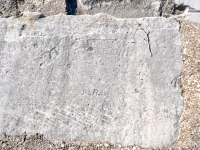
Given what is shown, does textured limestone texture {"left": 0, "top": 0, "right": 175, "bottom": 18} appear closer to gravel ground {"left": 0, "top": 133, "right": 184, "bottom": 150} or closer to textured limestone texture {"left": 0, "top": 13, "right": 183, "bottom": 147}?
textured limestone texture {"left": 0, "top": 13, "right": 183, "bottom": 147}

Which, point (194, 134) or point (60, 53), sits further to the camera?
point (60, 53)

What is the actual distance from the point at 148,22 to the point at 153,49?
199 mm

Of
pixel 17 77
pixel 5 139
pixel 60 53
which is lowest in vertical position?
pixel 5 139

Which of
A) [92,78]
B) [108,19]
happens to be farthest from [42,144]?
[108,19]

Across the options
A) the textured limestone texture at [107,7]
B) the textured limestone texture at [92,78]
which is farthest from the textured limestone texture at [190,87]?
the textured limestone texture at [107,7]

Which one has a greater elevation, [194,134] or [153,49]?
[153,49]

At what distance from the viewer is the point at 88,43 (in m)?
1.85

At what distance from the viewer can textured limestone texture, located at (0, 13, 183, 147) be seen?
1.70 metres

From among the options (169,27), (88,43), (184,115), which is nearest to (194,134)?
(184,115)

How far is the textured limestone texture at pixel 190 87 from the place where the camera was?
1631 millimetres

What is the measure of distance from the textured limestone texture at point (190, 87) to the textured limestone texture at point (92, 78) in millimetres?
42

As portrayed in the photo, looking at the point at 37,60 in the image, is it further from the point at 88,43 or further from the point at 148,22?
the point at 148,22

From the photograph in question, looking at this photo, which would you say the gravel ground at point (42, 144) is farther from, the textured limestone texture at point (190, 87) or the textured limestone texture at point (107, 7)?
the textured limestone texture at point (107, 7)

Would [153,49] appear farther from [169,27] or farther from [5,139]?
[5,139]
